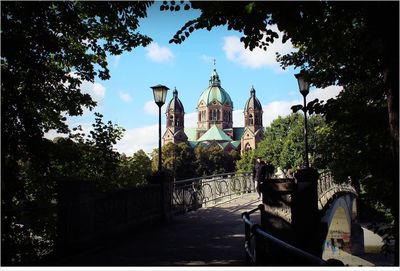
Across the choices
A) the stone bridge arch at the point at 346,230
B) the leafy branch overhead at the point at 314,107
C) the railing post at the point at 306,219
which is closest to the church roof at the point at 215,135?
Answer: the stone bridge arch at the point at 346,230

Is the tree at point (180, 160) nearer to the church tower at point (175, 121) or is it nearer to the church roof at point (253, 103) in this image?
the church tower at point (175, 121)

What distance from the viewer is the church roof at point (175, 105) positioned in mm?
130750

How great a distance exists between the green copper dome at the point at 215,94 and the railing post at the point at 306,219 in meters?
128

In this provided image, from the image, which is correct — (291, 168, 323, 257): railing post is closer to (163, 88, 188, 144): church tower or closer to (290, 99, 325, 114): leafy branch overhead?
(290, 99, 325, 114): leafy branch overhead

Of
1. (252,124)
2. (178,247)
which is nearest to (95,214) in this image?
(178,247)

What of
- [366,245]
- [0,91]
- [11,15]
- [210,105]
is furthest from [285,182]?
[210,105]

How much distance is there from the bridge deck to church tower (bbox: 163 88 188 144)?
380ft

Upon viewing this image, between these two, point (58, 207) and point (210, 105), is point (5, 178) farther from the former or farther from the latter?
point (210, 105)

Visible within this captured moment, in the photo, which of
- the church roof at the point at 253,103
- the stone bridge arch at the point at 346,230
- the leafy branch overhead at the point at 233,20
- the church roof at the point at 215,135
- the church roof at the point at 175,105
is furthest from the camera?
the church roof at the point at 175,105

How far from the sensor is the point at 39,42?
658 cm

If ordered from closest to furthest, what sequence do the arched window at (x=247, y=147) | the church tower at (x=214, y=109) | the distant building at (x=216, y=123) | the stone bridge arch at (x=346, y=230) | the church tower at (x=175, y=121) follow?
the stone bridge arch at (x=346, y=230) → the arched window at (x=247, y=147) → the distant building at (x=216, y=123) → the church tower at (x=175, y=121) → the church tower at (x=214, y=109)

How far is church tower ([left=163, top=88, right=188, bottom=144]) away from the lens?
127250 mm

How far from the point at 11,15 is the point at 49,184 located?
379cm

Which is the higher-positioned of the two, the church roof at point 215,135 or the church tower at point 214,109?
the church tower at point 214,109
